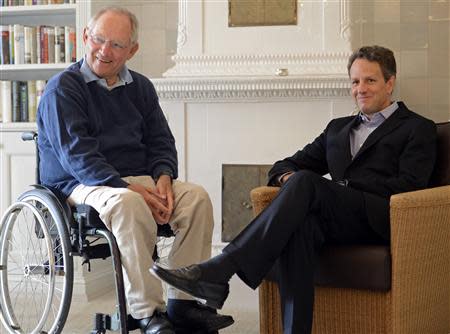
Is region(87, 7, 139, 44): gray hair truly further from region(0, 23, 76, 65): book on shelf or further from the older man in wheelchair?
region(0, 23, 76, 65): book on shelf

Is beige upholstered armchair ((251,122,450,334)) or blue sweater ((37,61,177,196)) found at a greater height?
blue sweater ((37,61,177,196))

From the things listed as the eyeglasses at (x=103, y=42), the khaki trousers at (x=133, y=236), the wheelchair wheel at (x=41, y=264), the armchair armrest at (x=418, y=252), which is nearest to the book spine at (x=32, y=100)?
the wheelchair wheel at (x=41, y=264)

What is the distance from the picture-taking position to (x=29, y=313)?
296 cm

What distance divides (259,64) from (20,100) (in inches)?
52.2

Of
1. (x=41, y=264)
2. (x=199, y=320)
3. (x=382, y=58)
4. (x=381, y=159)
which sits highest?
(x=382, y=58)

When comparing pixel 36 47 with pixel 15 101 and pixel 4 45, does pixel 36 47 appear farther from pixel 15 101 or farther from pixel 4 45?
pixel 15 101

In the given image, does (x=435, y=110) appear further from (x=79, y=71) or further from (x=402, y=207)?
(x=79, y=71)

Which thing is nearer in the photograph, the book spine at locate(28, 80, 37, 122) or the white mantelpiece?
the white mantelpiece

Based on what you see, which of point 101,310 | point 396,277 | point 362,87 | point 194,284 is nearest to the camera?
point 194,284

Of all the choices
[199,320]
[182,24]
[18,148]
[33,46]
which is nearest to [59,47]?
[33,46]

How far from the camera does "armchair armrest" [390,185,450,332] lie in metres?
2.02

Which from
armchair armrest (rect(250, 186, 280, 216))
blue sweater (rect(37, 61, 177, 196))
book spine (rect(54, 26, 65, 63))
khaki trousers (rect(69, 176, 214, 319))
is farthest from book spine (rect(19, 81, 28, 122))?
armchair armrest (rect(250, 186, 280, 216))

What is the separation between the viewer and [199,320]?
2174 millimetres

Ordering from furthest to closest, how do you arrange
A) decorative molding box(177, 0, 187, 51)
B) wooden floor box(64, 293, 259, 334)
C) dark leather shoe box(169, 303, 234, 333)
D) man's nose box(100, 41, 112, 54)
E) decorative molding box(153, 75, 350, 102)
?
decorative molding box(177, 0, 187, 51) → decorative molding box(153, 75, 350, 102) → wooden floor box(64, 293, 259, 334) → man's nose box(100, 41, 112, 54) → dark leather shoe box(169, 303, 234, 333)
